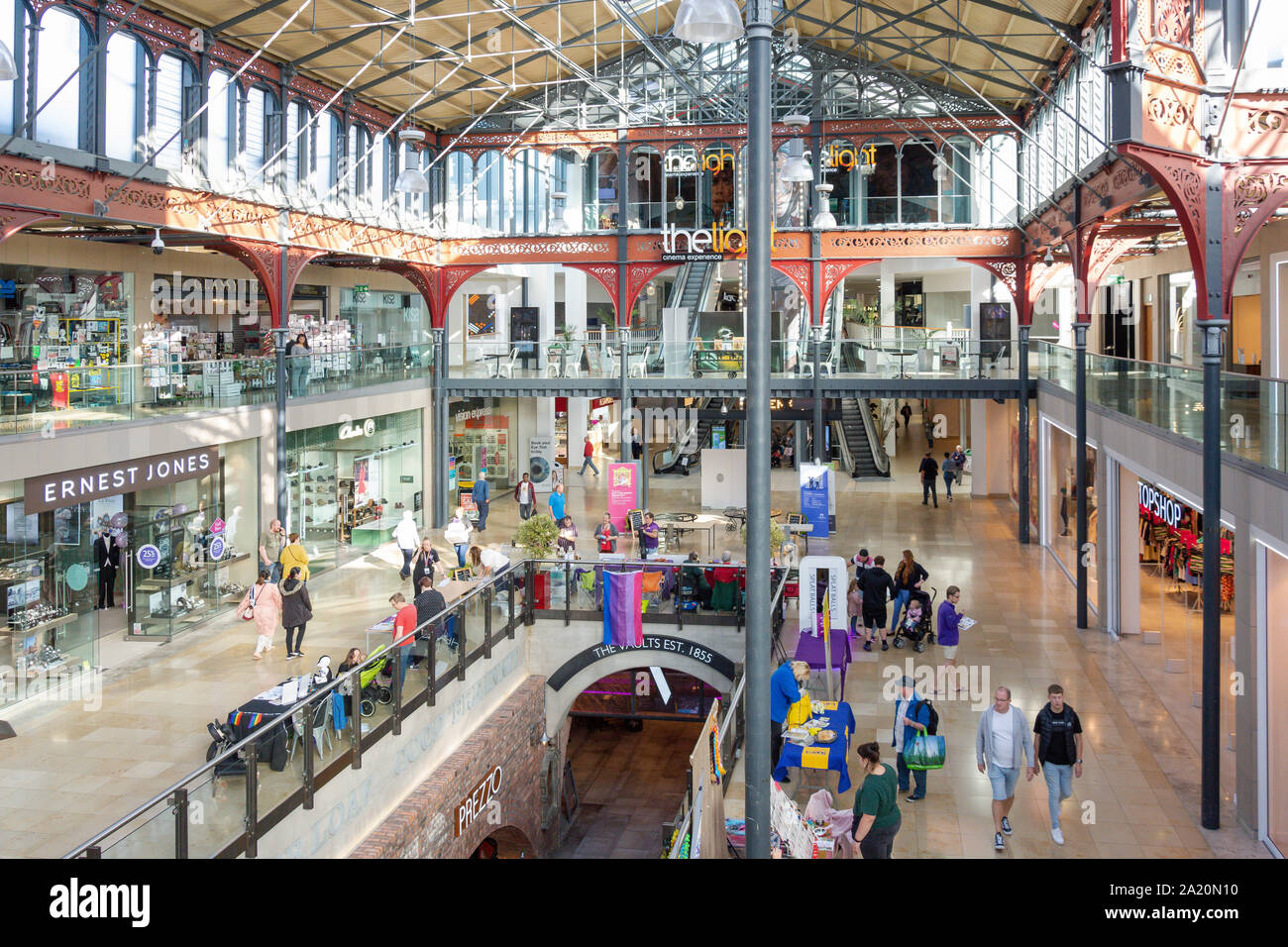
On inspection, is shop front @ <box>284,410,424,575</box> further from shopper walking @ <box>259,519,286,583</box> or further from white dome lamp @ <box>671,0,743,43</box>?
white dome lamp @ <box>671,0,743,43</box>

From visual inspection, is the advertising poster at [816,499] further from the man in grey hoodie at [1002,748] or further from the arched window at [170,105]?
the arched window at [170,105]

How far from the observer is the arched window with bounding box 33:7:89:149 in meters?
16.1

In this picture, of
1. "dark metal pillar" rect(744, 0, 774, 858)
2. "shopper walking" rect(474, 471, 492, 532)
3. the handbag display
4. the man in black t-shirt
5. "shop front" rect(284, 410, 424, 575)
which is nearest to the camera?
"dark metal pillar" rect(744, 0, 774, 858)

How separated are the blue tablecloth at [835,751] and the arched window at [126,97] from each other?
13.7m

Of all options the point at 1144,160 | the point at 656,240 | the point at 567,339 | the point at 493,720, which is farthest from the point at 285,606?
the point at 656,240

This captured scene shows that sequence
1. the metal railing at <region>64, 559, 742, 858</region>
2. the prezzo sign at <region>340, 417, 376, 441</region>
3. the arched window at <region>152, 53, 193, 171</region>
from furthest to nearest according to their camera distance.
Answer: the prezzo sign at <region>340, 417, 376, 441</region> < the arched window at <region>152, 53, 193, 171</region> < the metal railing at <region>64, 559, 742, 858</region>

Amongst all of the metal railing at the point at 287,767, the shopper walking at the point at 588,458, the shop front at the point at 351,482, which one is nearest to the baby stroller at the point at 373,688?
the metal railing at the point at 287,767

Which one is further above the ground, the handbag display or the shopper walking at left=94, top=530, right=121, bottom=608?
the shopper walking at left=94, top=530, right=121, bottom=608

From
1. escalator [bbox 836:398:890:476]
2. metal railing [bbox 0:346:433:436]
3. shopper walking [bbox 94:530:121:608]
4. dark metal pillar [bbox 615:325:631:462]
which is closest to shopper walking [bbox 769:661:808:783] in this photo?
metal railing [bbox 0:346:433:436]

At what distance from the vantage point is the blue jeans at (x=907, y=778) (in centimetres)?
1101

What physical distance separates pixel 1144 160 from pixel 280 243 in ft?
51.6

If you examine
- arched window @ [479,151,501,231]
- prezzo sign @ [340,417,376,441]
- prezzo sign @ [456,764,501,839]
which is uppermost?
arched window @ [479,151,501,231]

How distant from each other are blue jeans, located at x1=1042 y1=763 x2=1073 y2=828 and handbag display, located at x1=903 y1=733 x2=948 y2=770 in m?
1.07
